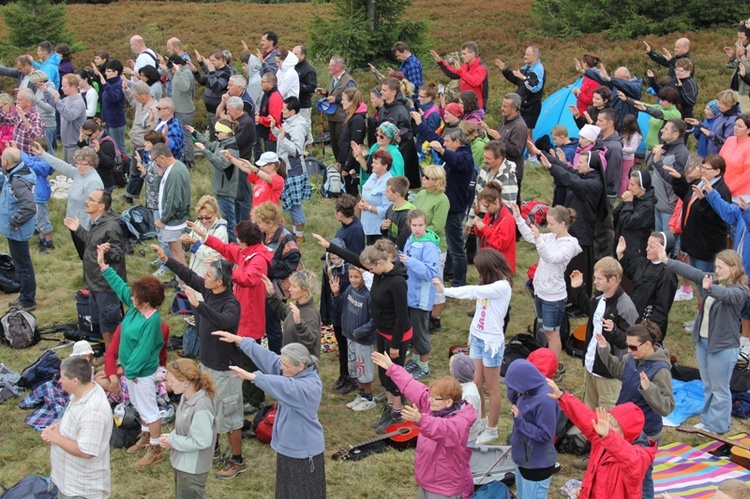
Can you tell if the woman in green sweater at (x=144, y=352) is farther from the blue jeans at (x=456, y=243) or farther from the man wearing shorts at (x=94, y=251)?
the blue jeans at (x=456, y=243)

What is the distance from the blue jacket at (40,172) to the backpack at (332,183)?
411 cm

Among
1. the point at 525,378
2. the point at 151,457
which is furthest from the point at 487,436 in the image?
the point at 151,457

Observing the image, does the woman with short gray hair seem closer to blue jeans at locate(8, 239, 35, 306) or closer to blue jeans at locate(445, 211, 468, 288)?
blue jeans at locate(445, 211, 468, 288)

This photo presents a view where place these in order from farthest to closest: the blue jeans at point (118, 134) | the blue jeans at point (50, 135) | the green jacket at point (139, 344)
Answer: the blue jeans at point (50, 135) < the blue jeans at point (118, 134) < the green jacket at point (139, 344)

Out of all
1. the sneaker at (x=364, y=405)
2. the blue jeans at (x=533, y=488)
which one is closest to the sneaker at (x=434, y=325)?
the sneaker at (x=364, y=405)

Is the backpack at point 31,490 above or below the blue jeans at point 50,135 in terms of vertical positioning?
below

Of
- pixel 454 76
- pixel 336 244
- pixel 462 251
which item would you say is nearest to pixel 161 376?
pixel 336 244

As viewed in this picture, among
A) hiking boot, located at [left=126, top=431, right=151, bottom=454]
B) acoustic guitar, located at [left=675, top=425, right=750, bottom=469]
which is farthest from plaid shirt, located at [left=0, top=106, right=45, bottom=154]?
acoustic guitar, located at [left=675, top=425, right=750, bottom=469]

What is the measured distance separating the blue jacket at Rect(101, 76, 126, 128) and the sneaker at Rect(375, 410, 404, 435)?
808cm

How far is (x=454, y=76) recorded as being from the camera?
548 inches

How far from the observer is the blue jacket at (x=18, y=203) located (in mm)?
10258

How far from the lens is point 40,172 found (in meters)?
11.1

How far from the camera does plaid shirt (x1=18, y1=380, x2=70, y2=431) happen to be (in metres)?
8.36

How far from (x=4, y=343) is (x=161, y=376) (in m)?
2.76
